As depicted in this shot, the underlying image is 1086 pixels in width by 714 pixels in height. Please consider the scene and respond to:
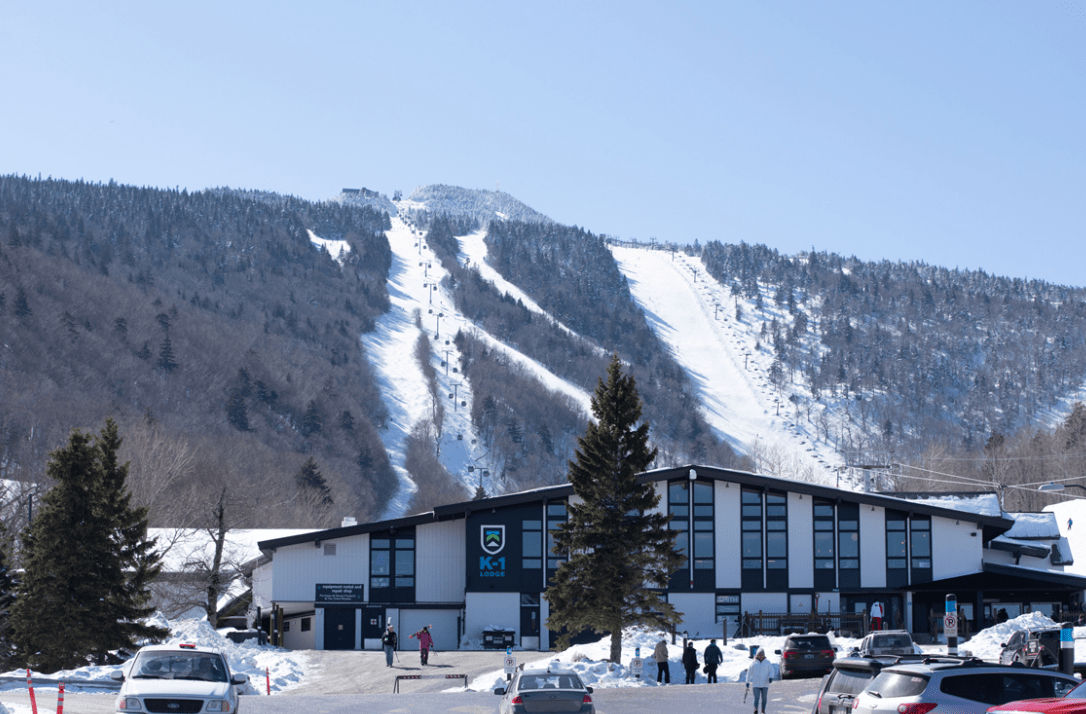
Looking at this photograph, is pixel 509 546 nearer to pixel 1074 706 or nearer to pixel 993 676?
pixel 993 676

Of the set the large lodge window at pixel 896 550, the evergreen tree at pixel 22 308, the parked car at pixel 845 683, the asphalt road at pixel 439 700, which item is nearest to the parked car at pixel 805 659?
the asphalt road at pixel 439 700

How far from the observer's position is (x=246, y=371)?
194875 mm

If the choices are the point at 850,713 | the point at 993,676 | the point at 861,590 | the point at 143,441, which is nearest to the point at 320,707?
the point at 850,713

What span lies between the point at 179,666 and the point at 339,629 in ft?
109

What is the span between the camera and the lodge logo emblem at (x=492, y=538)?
5194 centimetres

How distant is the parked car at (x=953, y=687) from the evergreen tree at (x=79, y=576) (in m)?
27.6

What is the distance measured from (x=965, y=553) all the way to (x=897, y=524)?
11.2ft

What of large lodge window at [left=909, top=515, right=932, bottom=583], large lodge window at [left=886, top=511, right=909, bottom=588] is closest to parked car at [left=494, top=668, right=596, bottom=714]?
large lodge window at [left=886, top=511, right=909, bottom=588]

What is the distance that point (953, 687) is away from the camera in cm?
1515

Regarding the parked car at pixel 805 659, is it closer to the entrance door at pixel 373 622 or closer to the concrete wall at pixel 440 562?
the concrete wall at pixel 440 562

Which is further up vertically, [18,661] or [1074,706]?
[1074,706]

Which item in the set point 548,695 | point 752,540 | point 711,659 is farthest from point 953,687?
point 752,540

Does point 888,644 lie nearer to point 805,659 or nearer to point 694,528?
Result: point 805,659

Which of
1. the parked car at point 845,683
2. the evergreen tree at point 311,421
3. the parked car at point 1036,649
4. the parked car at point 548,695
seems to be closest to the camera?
the parked car at point 845,683
